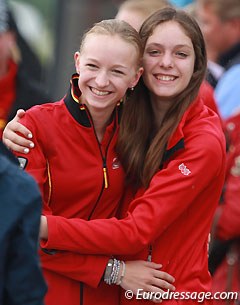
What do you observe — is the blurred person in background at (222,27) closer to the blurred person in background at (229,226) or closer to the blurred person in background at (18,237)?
the blurred person in background at (229,226)

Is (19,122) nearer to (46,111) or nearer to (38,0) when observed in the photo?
(46,111)

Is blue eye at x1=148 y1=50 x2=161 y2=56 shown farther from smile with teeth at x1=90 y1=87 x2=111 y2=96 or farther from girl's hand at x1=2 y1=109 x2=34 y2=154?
girl's hand at x1=2 y1=109 x2=34 y2=154

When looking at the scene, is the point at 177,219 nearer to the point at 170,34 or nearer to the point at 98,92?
the point at 98,92

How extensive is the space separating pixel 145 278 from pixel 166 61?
84 centimetres

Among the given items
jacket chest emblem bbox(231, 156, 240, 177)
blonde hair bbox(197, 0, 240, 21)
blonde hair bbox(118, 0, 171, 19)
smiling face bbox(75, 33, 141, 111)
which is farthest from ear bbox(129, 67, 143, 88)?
blonde hair bbox(197, 0, 240, 21)

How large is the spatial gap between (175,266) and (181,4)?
13.6 feet

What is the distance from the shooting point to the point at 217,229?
491 centimetres

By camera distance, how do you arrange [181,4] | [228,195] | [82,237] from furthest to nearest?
[181,4] < [228,195] < [82,237]

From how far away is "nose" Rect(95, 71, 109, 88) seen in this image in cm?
348

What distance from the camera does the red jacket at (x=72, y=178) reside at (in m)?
3.50

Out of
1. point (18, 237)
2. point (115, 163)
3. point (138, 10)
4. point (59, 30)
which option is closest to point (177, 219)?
point (115, 163)

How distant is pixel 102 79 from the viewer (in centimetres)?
349

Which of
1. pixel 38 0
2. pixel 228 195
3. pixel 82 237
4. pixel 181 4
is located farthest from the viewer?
pixel 38 0

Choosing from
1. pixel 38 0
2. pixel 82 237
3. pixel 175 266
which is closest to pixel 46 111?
pixel 82 237
